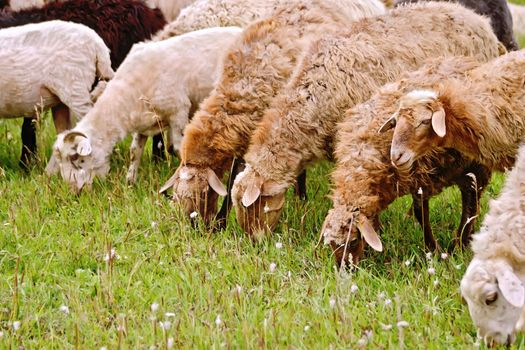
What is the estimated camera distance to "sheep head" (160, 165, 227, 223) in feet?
21.9

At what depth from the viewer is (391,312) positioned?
4.76m

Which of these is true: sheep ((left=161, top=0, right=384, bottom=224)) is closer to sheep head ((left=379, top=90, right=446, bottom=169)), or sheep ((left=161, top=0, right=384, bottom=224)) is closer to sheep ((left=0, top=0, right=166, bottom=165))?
sheep head ((left=379, top=90, right=446, bottom=169))

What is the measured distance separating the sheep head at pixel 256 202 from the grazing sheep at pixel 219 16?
2716mm

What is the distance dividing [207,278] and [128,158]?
10.7 ft

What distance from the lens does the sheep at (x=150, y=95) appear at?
775 centimetres

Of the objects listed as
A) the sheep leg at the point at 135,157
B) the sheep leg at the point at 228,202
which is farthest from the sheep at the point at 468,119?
the sheep leg at the point at 135,157

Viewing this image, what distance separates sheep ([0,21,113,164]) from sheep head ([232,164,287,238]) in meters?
2.40

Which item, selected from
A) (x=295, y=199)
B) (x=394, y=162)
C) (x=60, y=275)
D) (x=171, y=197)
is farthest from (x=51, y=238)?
(x=394, y=162)

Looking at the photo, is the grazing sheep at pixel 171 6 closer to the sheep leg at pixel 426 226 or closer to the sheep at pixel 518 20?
the sheep leg at pixel 426 226

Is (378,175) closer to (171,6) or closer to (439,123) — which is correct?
(439,123)

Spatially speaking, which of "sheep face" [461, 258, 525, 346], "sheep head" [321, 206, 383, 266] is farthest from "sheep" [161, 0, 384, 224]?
"sheep face" [461, 258, 525, 346]

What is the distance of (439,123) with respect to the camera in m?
5.28

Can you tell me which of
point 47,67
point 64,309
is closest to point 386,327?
point 64,309

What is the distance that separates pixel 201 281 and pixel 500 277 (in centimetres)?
182
